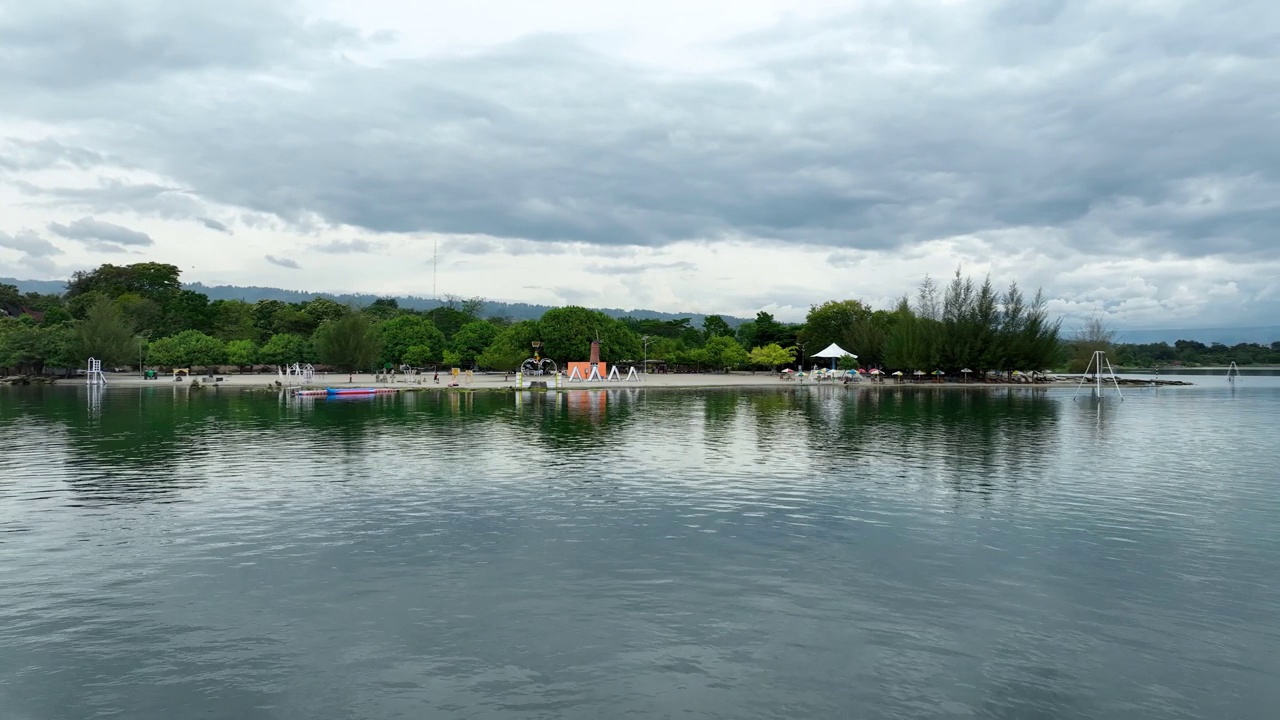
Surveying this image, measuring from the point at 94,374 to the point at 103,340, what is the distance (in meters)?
6.77

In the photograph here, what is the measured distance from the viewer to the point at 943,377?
97250 millimetres

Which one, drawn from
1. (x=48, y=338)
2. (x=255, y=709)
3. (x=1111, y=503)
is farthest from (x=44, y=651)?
(x=48, y=338)

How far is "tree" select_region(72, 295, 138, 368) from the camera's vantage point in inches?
3757

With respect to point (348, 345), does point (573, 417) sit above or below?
below

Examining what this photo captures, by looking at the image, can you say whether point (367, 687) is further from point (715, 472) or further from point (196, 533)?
point (715, 472)

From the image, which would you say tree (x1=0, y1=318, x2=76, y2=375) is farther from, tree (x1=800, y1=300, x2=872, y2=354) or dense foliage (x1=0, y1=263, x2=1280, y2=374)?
tree (x1=800, y1=300, x2=872, y2=354)

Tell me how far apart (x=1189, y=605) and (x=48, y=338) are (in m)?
116

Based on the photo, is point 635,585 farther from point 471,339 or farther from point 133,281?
point 133,281

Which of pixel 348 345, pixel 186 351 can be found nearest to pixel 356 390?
pixel 348 345

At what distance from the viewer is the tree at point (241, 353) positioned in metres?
111

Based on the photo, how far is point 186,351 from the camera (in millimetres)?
102312

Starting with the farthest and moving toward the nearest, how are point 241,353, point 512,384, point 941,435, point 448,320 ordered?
point 448,320, point 241,353, point 512,384, point 941,435

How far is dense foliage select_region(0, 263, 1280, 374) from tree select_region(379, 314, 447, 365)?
173 mm

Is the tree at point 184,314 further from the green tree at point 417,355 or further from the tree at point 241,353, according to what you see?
the green tree at point 417,355
